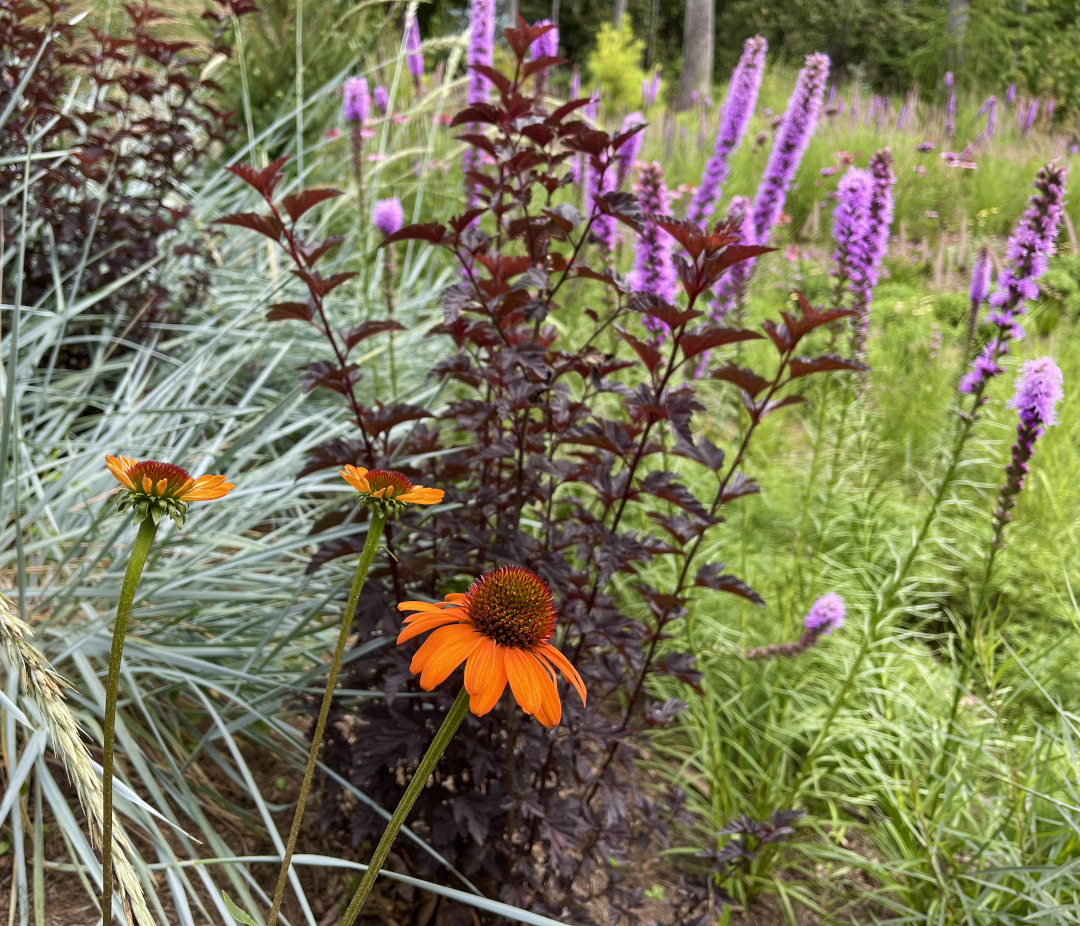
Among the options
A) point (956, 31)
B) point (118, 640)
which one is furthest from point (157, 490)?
point (956, 31)

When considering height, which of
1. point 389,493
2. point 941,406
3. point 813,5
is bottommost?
point 941,406

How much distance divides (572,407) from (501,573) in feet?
2.11

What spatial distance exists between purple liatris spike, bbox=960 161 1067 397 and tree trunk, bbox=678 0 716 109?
10017 mm

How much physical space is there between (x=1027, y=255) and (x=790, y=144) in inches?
36.3

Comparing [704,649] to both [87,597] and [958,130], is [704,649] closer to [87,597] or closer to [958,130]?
[87,597]

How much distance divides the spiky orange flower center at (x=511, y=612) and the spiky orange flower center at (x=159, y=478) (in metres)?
0.25

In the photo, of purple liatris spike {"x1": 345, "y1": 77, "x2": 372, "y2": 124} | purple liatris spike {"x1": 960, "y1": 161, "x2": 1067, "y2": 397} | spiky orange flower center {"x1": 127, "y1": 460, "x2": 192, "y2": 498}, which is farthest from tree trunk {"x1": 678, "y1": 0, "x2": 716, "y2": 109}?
spiky orange flower center {"x1": 127, "y1": 460, "x2": 192, "y2": 498}

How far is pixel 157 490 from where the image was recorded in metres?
0.63

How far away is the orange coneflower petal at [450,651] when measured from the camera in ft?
2.00

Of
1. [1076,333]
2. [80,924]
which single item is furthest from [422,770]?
[1076,333]

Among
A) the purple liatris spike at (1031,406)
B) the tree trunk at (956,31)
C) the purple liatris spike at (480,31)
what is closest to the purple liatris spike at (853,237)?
the purple liatris spike at (1031,406)

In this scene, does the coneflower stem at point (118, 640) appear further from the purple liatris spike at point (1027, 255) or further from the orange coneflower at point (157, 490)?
the purple liatris spike at point (1027, 255)

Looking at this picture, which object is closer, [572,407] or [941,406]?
[572,407]

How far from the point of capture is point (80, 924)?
1.29 meters
